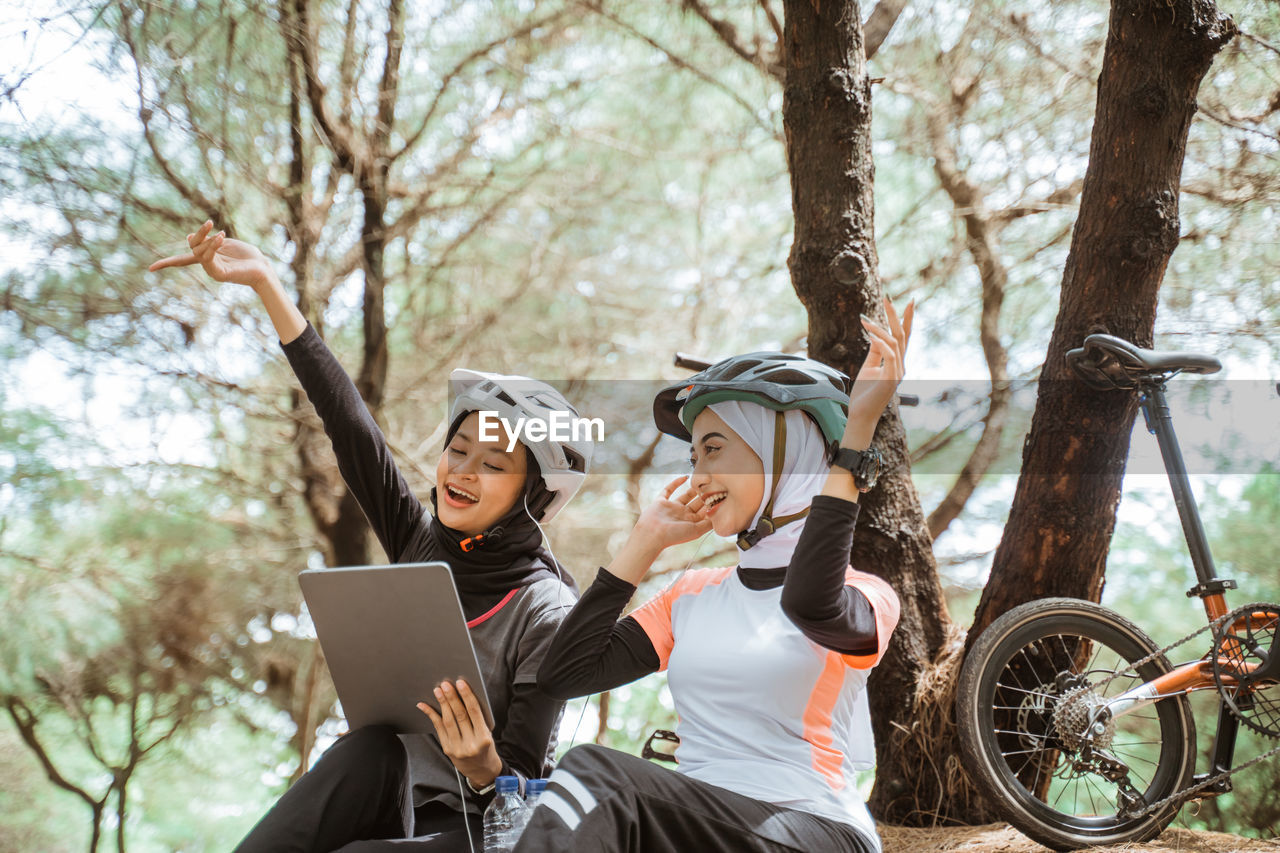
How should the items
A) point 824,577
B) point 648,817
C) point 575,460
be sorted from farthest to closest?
point 575,460 < point 824,577 < point 648,817

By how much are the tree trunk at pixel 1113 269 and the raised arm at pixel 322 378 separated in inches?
69.5

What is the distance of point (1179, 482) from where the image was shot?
259cm

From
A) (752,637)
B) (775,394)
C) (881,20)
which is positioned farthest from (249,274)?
(881,20)

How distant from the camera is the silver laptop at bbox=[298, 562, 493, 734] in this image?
1777 mm

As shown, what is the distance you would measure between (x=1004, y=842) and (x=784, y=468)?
52.8 inches

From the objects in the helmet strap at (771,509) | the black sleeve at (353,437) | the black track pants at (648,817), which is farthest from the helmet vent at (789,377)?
the black sleeve at (353,437)

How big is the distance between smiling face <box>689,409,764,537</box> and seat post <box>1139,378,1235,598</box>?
1.27 m

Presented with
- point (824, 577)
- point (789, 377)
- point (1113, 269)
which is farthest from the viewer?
point (1113, 269)

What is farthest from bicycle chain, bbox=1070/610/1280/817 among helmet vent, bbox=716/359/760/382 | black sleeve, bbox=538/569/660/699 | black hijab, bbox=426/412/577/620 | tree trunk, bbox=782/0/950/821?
black hijab, bbox=426/412/577/620

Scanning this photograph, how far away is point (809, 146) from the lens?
3129mm

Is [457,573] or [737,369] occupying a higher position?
[737,369]

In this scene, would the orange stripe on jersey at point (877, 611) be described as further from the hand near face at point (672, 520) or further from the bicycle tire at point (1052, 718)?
→ the bicycle tire at point (1052, 718)

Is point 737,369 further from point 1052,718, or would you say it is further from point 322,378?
point 1052,718

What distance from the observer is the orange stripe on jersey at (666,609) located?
6.73 feet
